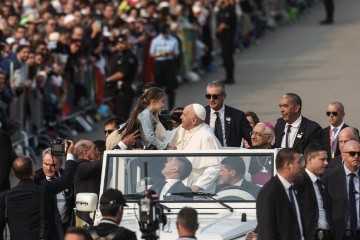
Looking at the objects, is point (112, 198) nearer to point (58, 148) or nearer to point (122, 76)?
point (58, 148)

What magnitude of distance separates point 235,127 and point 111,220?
19.2 ft

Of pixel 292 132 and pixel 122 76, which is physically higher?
pixel 122 76

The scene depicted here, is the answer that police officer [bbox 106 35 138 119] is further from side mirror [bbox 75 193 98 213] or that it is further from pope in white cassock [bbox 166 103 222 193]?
A: side mirror [bbox 75 193 98 213]

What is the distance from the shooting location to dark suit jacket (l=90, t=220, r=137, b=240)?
11.6 metres

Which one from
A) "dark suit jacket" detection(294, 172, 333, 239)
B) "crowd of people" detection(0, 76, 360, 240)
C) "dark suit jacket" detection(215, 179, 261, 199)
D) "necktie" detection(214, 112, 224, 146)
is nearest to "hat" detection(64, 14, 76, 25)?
"crowd of people" detection(0, 76, 360, 240)

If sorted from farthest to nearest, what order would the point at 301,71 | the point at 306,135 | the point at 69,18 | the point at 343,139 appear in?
the point at 301,71, the point at 69,18, the point at 306,135, the point at 343,139

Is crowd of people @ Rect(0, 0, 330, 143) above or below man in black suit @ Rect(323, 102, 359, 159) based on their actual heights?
above

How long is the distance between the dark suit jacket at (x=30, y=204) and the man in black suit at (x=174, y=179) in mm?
1124

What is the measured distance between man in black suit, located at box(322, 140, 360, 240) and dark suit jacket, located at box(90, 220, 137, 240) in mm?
3187

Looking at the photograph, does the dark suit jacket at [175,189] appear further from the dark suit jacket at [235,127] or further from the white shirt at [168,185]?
the dark suit jacket at [235,127]

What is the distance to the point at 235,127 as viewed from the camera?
1741cm

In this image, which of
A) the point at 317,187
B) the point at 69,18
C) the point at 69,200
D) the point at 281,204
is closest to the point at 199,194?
the point at 317,187

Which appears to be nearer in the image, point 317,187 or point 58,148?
point 317,187

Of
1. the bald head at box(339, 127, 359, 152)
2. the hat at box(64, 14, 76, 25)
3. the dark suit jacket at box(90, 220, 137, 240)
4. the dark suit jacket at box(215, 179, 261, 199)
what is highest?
the hat at box(64, 14, 76, 25)
